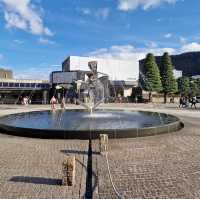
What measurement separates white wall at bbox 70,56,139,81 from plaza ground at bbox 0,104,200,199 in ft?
190

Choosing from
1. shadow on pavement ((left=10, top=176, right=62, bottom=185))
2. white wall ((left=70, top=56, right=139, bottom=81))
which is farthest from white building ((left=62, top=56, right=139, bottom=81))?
shadow on pavement ((left=10, top=176, right=62, bottom=185))

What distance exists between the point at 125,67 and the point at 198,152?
2592 inches

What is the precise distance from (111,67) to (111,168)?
65422 millimetres

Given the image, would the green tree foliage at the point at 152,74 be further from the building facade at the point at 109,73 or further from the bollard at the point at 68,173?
the bollard at the point at 68,173

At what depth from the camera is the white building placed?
6898 centimetres

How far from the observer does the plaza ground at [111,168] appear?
6.32 meters

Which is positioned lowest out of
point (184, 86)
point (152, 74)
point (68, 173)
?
point (68, 173)

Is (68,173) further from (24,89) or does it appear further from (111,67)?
(111,67)

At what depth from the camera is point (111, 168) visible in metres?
7.98

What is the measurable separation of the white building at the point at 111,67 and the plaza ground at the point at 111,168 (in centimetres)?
5771

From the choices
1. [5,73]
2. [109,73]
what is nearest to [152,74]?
[109,73]

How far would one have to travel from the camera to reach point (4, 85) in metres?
63.1

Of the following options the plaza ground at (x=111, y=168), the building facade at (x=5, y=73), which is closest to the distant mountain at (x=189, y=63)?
the building facade at (x=5, y=73)

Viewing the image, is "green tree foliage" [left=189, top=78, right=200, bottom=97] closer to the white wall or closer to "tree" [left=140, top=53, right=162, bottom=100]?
the white wall
